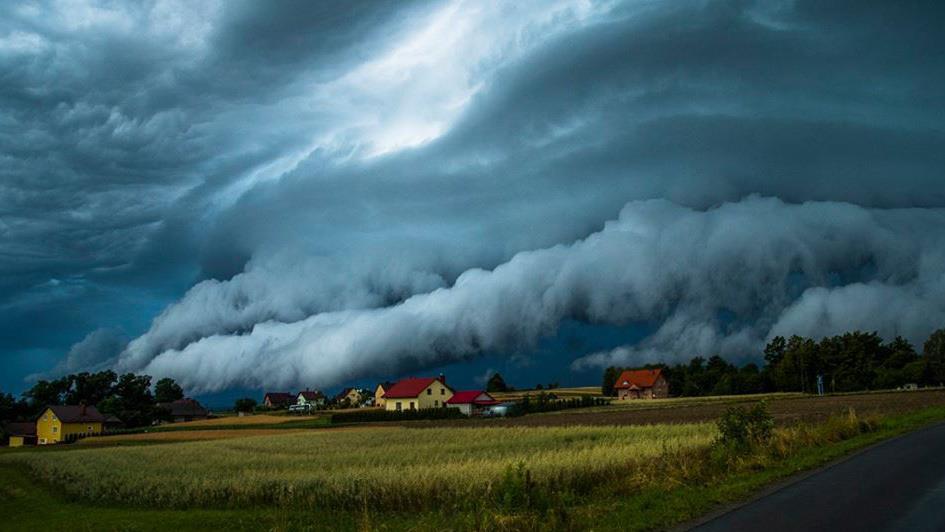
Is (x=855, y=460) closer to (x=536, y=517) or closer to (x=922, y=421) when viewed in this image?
(x=536, y=517)

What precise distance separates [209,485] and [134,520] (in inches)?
187

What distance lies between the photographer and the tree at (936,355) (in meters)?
136

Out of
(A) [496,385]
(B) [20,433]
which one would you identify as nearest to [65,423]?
(B) [20,433]

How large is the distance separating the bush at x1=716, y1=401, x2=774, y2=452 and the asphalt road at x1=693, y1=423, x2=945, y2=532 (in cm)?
390

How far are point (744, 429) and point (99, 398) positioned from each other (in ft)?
499

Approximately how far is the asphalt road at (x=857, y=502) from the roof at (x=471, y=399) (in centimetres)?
10294

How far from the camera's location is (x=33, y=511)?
93.3 ft

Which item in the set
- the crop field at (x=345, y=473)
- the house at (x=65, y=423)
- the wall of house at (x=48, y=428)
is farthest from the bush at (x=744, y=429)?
the wall of house at (x=48, y=428)

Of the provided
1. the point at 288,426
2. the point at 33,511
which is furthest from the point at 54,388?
the point at 33,511

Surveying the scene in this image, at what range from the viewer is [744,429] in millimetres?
25781

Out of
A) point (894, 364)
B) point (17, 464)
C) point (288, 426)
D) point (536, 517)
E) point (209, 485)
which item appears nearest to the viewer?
point (536, 517)

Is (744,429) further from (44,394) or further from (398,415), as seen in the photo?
(44,394)

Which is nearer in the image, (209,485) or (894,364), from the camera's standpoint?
(209,485)

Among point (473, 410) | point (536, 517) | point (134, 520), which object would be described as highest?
point (536, 517)
